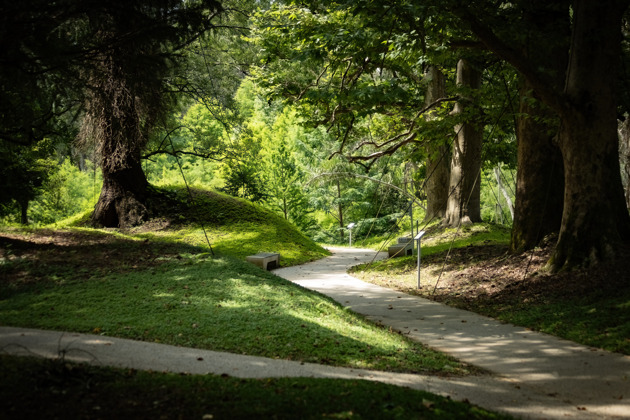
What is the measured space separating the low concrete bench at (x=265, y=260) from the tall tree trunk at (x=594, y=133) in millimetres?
7369

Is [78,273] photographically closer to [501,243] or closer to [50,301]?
[50,301]

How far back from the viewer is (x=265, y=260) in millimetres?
13141

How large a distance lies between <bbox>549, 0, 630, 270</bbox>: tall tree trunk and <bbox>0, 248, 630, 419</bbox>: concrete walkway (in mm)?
2609

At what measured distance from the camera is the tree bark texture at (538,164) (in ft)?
32.9

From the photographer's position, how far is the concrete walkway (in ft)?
14.5

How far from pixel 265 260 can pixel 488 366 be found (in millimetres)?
8200

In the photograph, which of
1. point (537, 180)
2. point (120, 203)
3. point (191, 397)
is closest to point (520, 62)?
point (537, 180)

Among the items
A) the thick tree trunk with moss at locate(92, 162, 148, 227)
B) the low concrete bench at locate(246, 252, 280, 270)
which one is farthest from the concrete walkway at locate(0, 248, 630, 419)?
the thick tree trunk with moss at locate(92, 162, 148, 227)

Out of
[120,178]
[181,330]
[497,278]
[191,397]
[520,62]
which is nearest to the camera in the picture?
[191,397]

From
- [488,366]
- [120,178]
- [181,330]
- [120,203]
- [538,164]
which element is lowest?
[488,366]

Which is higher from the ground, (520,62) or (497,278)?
(520,62)

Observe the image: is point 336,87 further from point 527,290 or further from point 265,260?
point 527,290

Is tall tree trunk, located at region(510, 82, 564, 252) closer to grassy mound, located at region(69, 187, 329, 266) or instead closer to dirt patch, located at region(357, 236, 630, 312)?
dirt patch, located at region(357, 236, 630, 312)

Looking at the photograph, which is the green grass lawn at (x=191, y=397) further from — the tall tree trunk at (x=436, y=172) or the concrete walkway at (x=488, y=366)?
the tall tree trunk at (x=436, y=172)
